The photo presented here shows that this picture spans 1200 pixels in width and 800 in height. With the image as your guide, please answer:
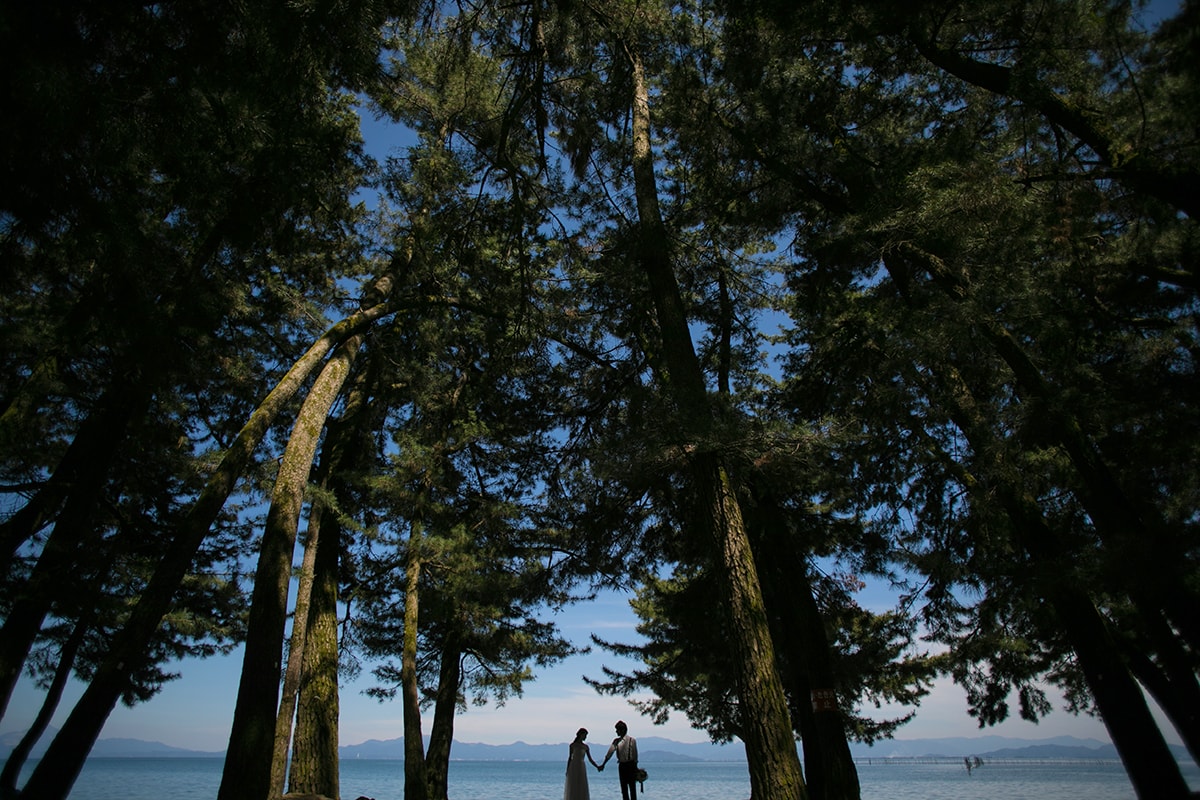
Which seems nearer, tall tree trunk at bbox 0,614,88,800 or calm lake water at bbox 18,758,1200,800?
tall tree trunk at bbox 0,614,88,800

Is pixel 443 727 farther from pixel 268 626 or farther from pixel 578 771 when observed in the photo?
pixel 268 626

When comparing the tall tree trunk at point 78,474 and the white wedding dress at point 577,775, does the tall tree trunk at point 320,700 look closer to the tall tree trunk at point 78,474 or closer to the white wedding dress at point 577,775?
the white wedding dress at point 577,775

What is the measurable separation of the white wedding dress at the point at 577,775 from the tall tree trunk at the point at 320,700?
9.70 ft

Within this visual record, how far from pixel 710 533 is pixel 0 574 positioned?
305 inches

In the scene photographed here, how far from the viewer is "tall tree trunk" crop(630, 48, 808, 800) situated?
13.7 ft

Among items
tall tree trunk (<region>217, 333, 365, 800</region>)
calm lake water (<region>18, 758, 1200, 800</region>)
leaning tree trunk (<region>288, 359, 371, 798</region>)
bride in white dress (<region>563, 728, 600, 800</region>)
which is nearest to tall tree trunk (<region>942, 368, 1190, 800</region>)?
bride in white dress (<region>563, 728, 600, 800</region>)

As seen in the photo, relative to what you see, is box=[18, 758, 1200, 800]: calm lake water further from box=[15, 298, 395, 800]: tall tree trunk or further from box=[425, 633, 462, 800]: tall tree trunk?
box=[15, 298, 395, 800]: tall tree trunk

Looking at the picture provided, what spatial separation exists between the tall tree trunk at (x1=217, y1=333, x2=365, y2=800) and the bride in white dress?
4.25 m

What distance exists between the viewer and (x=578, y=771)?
8055mm

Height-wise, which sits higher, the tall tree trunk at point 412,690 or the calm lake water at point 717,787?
the tall tree trunk at point 412,690

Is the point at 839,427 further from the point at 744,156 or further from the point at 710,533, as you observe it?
the point at 744,156

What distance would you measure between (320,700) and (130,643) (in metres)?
4.40

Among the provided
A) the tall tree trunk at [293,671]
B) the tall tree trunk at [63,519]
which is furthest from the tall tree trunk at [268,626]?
the tall tree trunk at [63,519]

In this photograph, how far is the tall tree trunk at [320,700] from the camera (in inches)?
313
